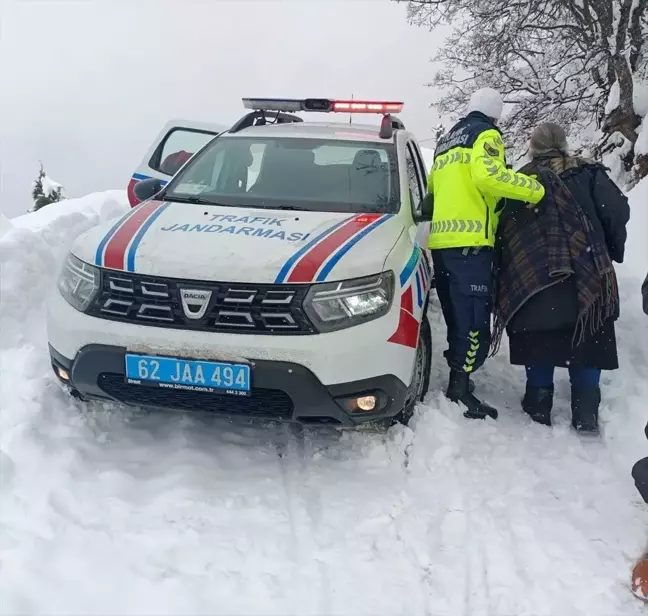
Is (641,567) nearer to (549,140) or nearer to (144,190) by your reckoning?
(549,140)

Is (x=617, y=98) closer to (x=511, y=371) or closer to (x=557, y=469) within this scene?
(x=511, y=371)

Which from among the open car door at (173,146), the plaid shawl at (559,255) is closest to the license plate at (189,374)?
the plaid shawl at (559,255)

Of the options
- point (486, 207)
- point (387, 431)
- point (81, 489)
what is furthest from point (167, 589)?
point (486, 207)

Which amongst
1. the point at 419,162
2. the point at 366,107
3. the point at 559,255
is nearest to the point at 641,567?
the point at 559,255

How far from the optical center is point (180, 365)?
3.16 m

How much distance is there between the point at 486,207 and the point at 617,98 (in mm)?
7254

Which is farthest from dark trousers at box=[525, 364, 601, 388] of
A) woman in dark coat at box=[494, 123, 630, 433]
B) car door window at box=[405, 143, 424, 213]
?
car door window at box=[405, 143, 424, 213]

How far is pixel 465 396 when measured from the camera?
4289 millimetres

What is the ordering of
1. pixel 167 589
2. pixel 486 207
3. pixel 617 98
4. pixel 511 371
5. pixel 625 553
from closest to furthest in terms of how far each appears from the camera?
pixel 167 589
pixel 625 553
pixel 486 207
pixel 511 371
pixel 617 98

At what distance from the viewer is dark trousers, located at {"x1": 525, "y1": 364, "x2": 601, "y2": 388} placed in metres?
4.11

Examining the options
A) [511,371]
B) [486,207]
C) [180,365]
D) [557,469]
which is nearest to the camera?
[180,365]

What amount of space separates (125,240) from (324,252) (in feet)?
3.51

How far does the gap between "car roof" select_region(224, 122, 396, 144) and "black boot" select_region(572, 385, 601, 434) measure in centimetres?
216

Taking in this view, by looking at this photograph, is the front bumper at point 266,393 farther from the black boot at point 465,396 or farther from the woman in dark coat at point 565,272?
the woman in dark coat at point 565,272
